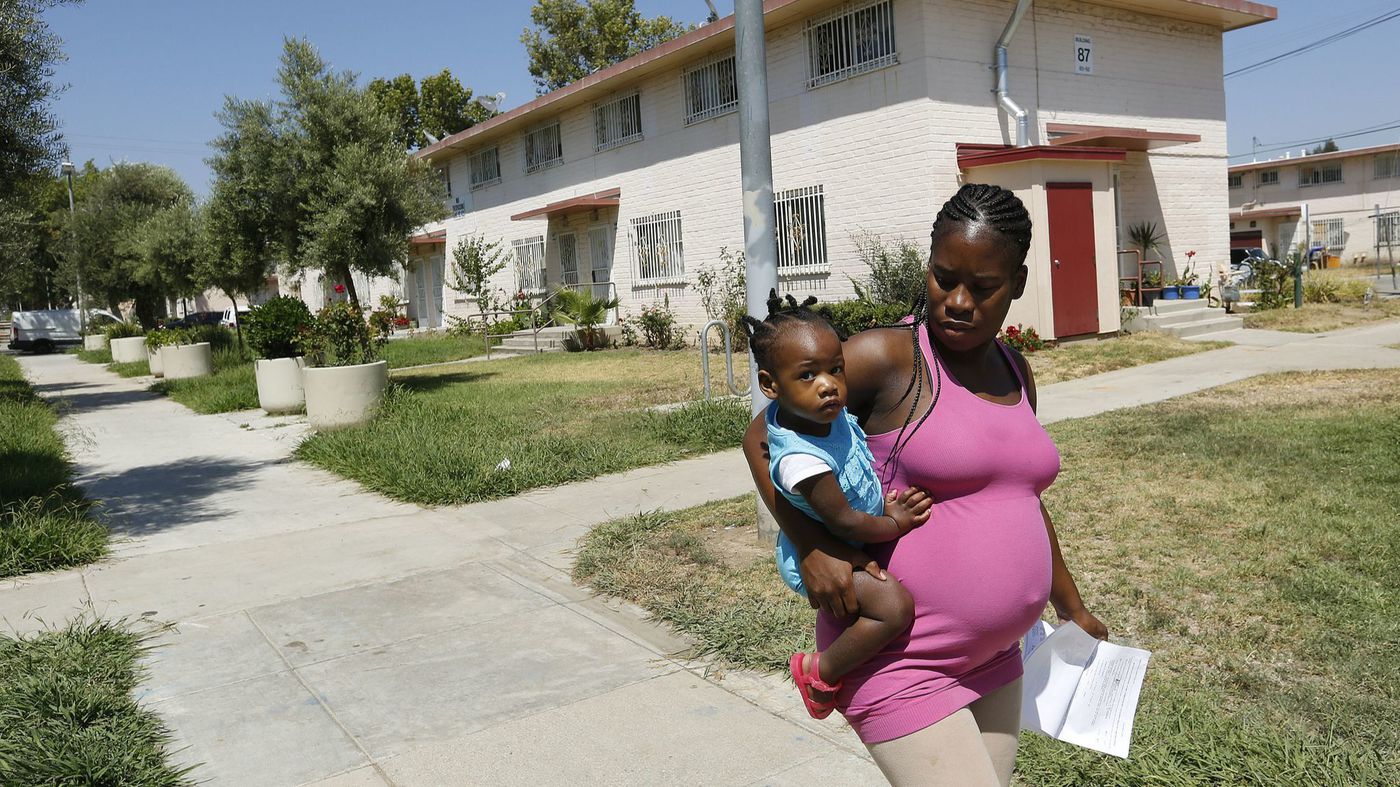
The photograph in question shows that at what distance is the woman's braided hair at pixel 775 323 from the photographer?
1.90 m

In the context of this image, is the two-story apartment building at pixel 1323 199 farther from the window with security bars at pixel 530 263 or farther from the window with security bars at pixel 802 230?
the window with security bars at pixel 802 230

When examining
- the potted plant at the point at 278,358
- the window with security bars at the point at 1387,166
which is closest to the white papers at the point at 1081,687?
the potted plant at the point at 278,358

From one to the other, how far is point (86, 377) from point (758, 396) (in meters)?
23.7

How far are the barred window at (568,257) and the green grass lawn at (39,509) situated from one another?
46.8 ft

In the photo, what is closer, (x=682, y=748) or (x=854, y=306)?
(x=682, y=748)

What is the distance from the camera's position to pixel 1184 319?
16.9m

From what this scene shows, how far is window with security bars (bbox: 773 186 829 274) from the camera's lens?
17.7 meters

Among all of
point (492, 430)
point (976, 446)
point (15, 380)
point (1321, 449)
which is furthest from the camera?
point (15, 380)

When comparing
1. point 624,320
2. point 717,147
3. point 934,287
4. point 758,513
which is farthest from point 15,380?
point 934,287

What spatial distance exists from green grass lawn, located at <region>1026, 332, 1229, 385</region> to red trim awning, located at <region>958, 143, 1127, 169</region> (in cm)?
279

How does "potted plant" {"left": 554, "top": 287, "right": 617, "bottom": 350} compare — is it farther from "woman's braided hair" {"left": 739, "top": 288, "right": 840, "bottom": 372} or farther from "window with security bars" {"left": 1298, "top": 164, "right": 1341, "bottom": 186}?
"window with security bars" {"left": 1298, "top": 164, "right": 1341, "bottom": 186}

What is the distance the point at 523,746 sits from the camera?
152 inches

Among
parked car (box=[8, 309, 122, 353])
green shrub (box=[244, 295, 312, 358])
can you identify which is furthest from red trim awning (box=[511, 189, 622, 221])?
parked car (box=[8, 309, 122, 353])

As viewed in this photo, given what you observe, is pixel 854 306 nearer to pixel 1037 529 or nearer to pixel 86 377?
pixel 1037 529
